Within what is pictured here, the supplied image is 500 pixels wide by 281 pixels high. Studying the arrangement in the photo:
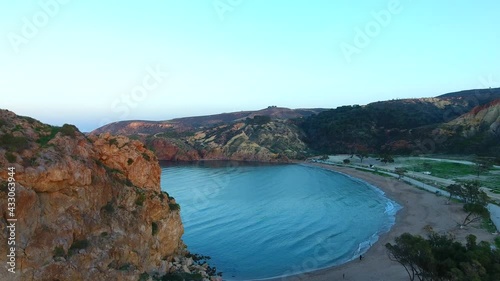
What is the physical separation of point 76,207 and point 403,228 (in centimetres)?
4235

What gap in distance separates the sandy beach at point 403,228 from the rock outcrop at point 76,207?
685 inches

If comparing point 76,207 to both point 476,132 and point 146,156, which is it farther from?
point 476,132

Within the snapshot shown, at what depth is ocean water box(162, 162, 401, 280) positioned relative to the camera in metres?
39.5

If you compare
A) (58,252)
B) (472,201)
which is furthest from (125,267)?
(472,201)

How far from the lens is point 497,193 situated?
6106 centimetres

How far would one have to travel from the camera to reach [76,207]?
69.1 ft

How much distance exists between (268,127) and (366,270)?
122m

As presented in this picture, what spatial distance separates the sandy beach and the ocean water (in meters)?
1.63

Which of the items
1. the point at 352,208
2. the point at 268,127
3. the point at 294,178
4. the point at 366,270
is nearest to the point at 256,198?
the point at 352,208

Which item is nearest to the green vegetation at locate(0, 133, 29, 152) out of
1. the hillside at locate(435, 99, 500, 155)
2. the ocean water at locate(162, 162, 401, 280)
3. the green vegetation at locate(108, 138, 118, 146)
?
the green vegetation at locate(108, 138, 118, 146)

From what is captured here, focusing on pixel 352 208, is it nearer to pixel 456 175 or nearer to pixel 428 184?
pixel 428 184

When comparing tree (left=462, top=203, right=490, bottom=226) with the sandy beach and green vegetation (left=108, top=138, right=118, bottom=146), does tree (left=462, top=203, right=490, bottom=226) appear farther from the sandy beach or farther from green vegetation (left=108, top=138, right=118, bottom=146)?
green vegetation (left=108, top=138, right=118, bottom=146)

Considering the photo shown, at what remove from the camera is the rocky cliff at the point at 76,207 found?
731 inches

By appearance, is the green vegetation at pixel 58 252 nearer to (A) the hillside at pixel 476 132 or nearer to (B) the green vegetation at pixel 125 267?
(B) the green vegetation at pixel 125 267
